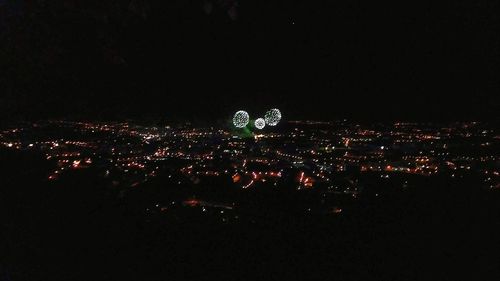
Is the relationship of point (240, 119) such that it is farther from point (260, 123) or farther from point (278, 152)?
point (278, 152)

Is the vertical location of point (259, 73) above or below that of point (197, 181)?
above

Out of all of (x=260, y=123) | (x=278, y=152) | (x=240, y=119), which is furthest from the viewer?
(x=260, y=123)

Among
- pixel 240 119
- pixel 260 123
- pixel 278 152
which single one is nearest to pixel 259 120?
pixel 260 123

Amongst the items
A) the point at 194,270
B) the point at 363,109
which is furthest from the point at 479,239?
the point at 363,109

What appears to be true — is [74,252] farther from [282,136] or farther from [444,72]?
[444,72]

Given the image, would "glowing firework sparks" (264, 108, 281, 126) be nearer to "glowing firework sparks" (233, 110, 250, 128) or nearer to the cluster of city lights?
the cluster of city lights

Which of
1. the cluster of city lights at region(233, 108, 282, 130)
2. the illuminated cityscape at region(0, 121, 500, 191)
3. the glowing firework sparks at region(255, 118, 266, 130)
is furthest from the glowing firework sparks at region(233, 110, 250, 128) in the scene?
the illuminated cityscape at region(0, 121, 500, 191)

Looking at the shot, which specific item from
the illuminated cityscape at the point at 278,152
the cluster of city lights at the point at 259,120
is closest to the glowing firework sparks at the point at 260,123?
the cluster of city lights at the point at 259,120

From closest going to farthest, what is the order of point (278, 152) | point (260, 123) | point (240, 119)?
point (278, 152), point (240, 119), point (260, 123)

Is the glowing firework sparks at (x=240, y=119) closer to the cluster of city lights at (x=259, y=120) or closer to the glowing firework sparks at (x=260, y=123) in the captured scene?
the cluster of city lights at (x=259, y=120)

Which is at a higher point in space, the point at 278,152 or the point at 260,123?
the point at 260,123
